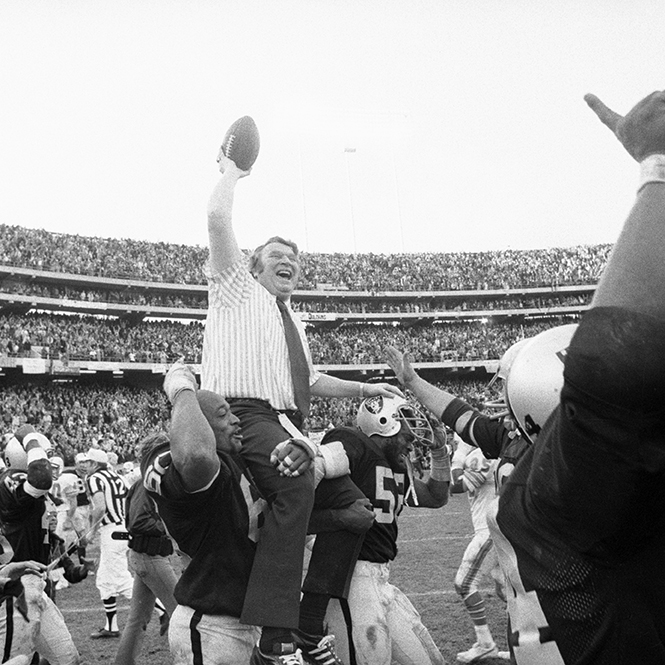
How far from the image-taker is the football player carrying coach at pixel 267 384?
2.86m

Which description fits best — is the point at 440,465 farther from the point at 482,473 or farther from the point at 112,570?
the point at 112,570

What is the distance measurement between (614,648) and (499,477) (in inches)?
128

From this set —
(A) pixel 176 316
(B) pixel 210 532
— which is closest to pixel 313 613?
(B) pixel 210 532

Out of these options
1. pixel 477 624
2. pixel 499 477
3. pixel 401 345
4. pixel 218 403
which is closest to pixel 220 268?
pixel 218 403

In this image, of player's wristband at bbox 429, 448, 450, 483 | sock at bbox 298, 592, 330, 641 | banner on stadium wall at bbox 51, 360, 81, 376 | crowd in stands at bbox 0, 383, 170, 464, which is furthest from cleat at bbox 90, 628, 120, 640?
banner on stadium wall at bbox 51, 360, 81, 376

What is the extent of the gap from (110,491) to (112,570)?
118 centimetres

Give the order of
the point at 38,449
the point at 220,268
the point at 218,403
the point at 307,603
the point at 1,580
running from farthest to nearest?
the point at 38,449
the point at 1,580
the point at 307,603
the point at 220,268
the point at 218,403

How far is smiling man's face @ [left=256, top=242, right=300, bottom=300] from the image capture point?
3.86 metres

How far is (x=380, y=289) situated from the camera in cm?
4741

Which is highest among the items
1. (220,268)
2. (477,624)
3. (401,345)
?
(220,268)

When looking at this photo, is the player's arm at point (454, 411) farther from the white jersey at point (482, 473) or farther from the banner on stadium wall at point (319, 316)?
the banner on stadium wall at point (319, 316)

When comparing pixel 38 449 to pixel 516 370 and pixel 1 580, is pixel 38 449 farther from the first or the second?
pixel 516 370

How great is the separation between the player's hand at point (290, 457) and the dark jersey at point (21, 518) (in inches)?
132

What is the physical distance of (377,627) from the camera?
3.98m
